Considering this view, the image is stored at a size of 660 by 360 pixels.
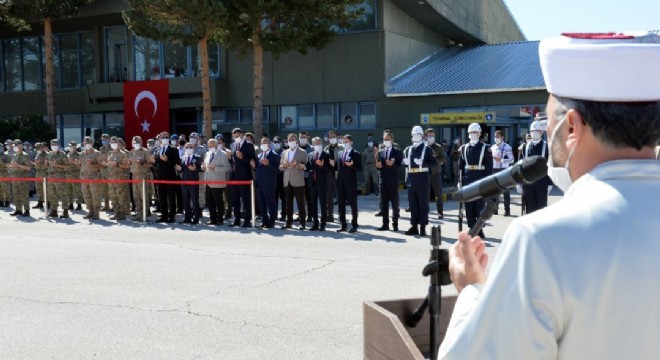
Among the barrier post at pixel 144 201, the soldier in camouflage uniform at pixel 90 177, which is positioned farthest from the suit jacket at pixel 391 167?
the soldier in camouflage uniform at pixel 90 177

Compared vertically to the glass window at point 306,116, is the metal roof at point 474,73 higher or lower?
higher

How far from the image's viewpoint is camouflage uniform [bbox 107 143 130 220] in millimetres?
17203

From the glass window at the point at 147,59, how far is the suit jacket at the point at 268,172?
19395 mm

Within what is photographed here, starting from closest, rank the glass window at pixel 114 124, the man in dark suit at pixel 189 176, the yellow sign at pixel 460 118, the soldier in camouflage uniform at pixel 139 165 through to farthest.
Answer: the man in dark suit at pixel 189 176, the soldier in camouflage uniform at pixel 139 165, the yellow sign at pixel 460 118, the glass window at pixel 114 124

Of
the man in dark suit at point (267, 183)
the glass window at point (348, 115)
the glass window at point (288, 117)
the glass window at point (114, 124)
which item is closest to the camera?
the man in dark suit at point (267, 183)

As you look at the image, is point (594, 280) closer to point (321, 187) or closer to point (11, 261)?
point (11, 261)

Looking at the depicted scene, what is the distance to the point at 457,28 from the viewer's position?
1265 inches

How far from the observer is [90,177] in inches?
712

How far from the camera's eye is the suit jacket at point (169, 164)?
55.9ft

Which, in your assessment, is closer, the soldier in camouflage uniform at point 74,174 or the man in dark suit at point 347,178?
the man in dark suit at point 347,178

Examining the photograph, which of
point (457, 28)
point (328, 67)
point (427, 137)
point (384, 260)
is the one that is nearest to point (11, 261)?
point (384, 260)

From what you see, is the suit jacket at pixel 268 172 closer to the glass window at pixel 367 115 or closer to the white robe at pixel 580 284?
the glass window at pixel 367 115

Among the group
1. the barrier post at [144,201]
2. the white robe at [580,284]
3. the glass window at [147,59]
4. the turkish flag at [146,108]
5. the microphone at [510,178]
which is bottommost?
the barrier post at [144,201]

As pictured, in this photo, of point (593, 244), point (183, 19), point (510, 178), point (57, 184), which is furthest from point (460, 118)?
point (593, 244)
